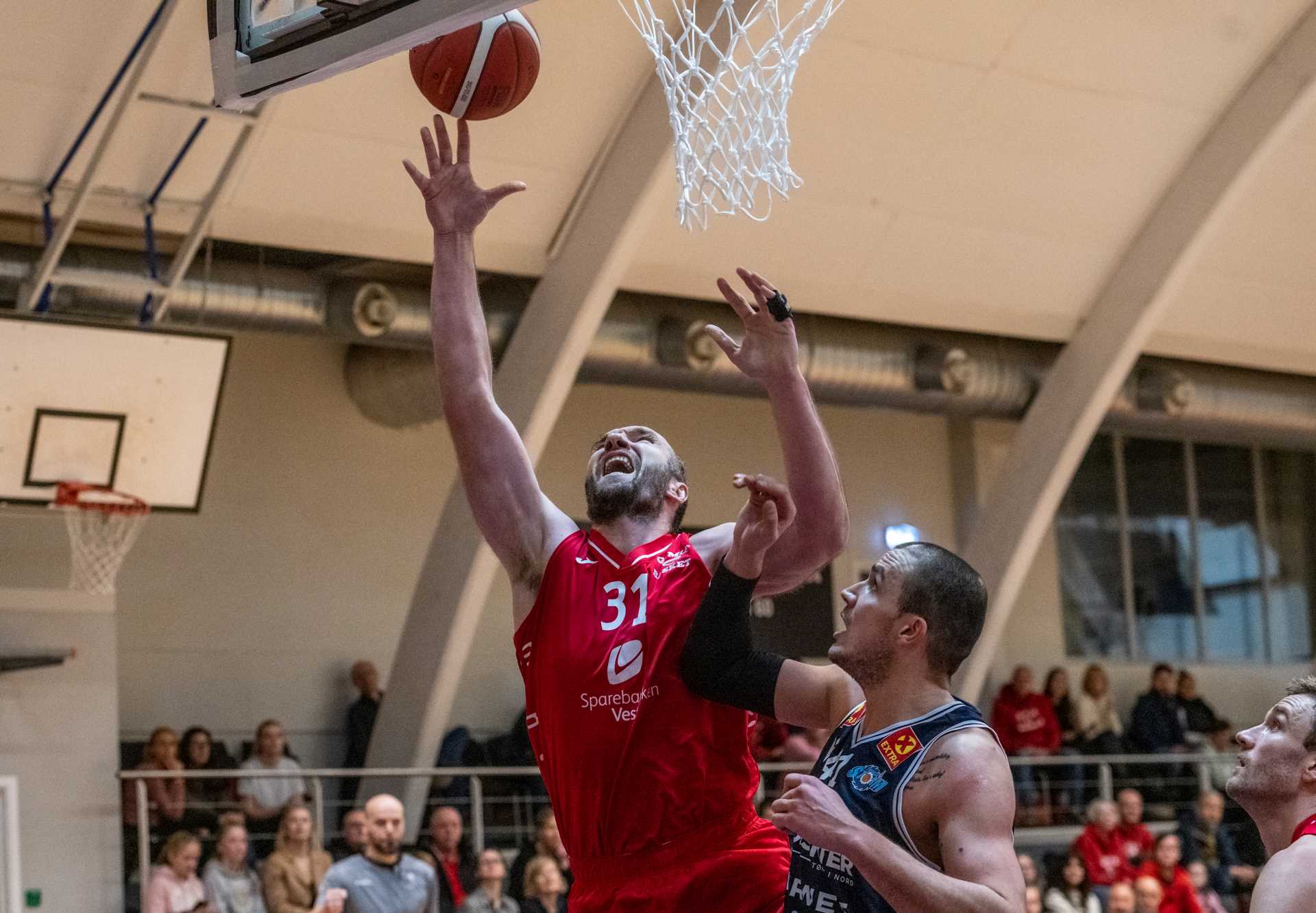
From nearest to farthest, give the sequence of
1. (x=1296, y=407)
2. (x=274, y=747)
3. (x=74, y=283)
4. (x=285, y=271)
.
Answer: (x=74, y=283), (x=285, y=271), (x=274, y=747), (x=1296, y=407)

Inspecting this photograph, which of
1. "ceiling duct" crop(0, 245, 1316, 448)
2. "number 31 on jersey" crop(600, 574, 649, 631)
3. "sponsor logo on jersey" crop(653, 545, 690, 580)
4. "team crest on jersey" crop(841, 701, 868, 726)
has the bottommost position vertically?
"team crest on jersey" crop(841, 701, 868, 726)

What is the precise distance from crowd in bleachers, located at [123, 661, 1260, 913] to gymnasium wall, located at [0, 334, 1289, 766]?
1.57 feet

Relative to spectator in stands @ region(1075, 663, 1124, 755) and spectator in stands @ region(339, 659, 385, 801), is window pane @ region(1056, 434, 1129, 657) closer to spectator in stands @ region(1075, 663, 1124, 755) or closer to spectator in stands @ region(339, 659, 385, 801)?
spectator in stands @ region(1075, 663, 1124, 755)

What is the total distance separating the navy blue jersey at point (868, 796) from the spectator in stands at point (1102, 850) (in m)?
9.79

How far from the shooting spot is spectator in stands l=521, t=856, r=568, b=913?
10422 millimetres

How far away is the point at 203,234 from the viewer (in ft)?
33.7

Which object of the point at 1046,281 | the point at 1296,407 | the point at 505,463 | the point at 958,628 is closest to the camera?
the point at 958,628

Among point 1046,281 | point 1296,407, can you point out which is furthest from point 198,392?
point 1296,407

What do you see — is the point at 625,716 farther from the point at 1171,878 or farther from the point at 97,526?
the point at 1171,878

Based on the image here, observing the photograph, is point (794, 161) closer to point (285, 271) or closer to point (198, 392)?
point (285, 271)

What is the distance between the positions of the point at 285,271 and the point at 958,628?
8.19 meters

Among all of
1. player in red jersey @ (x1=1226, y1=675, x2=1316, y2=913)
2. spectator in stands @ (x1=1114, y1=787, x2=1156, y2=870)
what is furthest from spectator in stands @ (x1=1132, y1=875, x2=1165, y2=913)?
player in red jersey @ (x1=1226, y1=675, x2=1316, y2=913)

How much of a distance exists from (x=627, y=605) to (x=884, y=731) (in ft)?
2.31

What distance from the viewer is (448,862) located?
420 inches
